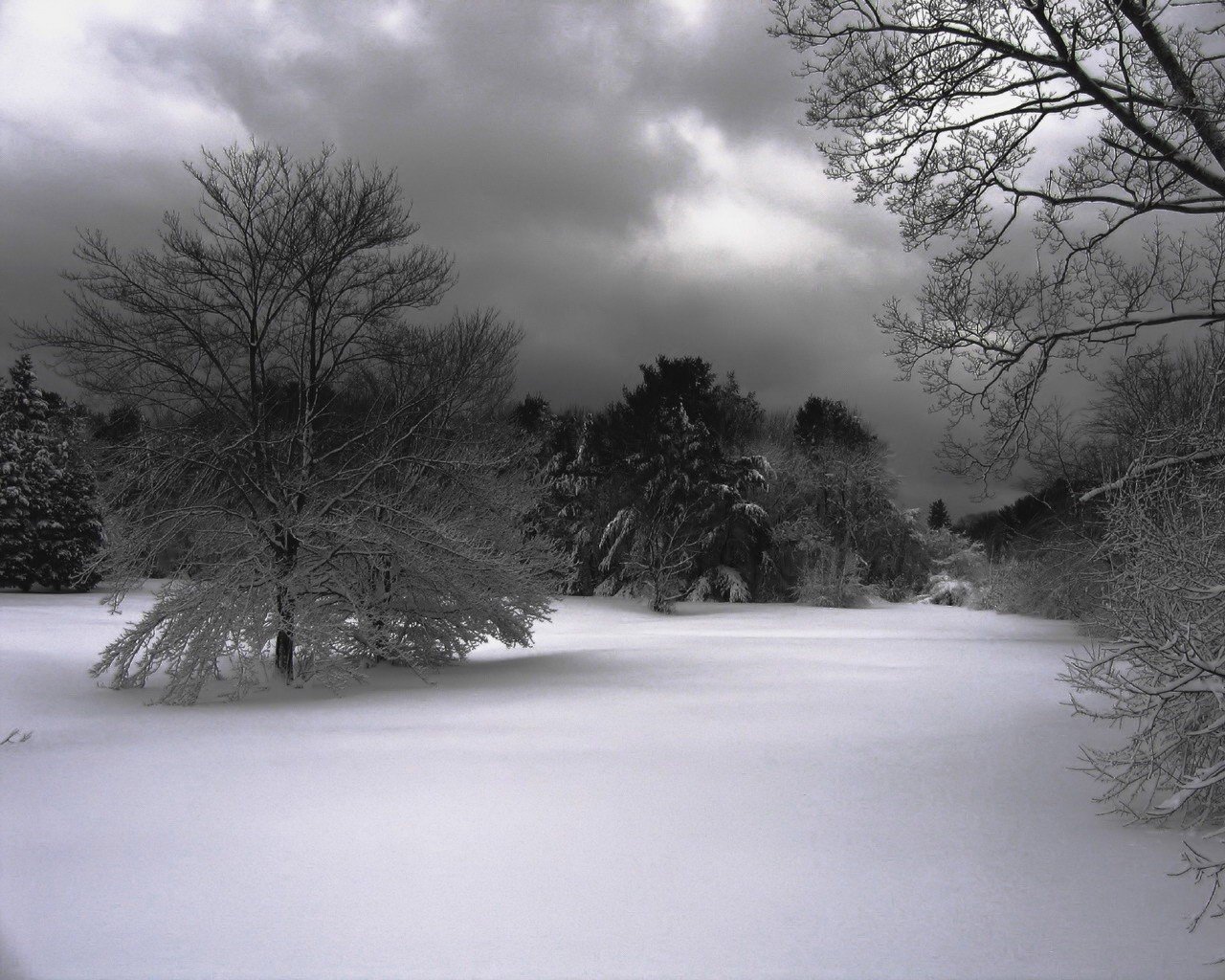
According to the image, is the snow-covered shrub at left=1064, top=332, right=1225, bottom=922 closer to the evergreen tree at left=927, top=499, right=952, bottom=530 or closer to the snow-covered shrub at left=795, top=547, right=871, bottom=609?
the snow-covered shrub at left=795, top=547, right=871, bottom=609

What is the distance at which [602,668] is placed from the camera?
1520 cm

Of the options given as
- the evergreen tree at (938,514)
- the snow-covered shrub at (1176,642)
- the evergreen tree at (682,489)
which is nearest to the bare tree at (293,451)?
the snow-covered shrub at (1176,642)

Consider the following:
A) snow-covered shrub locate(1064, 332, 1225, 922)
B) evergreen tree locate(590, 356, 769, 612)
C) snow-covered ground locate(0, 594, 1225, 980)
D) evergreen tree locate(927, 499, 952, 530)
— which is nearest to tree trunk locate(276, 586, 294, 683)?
snow-covered ground locate(0, 594, 1225, 980)

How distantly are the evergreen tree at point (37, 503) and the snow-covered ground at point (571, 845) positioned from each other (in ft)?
80.0

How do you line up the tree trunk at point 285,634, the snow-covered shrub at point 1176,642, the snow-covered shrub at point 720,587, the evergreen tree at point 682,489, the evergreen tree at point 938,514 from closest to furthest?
the snow-covered shrub at point 1176,642, the tree trunk at point 285,634, the evergreen tree at point 682,489, the snow-covered shrub at point 720,587, the evergreen tree at point 938,514

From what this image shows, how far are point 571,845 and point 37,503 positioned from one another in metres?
33.6

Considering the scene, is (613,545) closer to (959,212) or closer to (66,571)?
(66,571)

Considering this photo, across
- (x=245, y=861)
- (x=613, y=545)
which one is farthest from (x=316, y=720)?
(x=613, y=545)

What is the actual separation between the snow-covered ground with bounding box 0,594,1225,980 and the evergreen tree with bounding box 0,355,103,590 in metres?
24.4

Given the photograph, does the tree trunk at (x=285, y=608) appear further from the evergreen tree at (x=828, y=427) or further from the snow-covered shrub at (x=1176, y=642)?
the evergreen tree at (x=828, y=427)

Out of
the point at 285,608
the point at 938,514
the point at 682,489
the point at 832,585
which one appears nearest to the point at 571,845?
the point at 285,608

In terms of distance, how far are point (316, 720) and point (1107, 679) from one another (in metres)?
8.07

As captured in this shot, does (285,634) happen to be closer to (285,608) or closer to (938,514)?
(285,608)

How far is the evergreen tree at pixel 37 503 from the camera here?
3184cm
